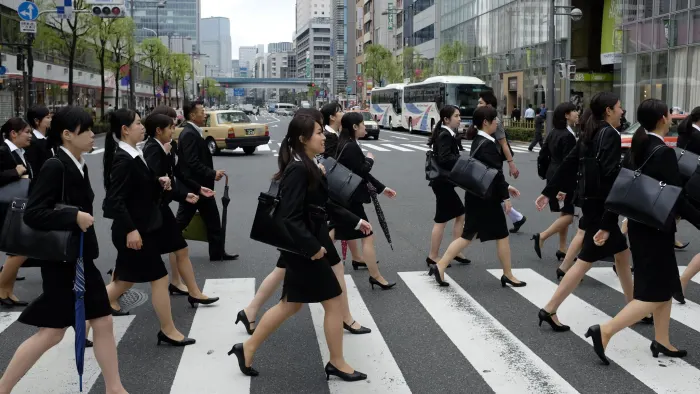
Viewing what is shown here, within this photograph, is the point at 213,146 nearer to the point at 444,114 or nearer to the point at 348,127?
the point at 444,114

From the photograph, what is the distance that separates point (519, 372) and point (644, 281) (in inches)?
40.4

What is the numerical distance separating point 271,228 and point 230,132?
22.3 m

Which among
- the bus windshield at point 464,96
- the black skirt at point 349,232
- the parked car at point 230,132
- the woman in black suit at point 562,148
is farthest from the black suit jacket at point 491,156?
the bus windshield at point 464,96

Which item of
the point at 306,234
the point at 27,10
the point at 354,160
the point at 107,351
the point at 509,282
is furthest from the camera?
the point at 27,10

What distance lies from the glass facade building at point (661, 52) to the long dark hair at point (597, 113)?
23562mm

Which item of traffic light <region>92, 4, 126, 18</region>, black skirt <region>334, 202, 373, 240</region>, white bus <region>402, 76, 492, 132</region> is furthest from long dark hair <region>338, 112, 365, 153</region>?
white bus <region>402, 76, 492, 132</region>

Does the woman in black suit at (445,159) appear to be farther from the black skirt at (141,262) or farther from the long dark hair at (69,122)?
the long dark hair at (69,122)

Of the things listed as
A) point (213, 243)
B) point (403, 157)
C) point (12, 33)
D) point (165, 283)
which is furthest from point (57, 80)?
point (165, 283)

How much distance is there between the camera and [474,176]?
723cm

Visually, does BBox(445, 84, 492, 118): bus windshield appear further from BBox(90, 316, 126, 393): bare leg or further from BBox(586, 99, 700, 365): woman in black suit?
BBox(90, 316, 126, 393): bare leg

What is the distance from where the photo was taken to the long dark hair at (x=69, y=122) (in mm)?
4281

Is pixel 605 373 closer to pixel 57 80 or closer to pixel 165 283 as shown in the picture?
pixel 165 283

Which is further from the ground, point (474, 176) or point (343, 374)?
point (474, 176)

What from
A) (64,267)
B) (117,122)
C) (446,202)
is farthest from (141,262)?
(446,202)
